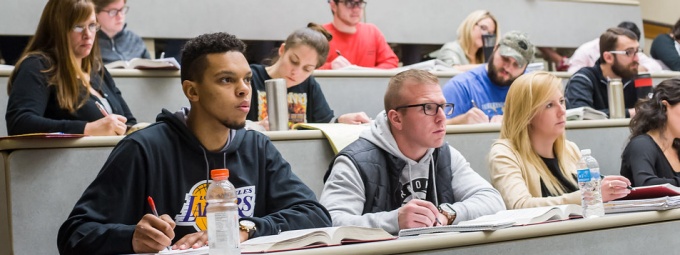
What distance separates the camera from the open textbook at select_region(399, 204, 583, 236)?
1.84 meters

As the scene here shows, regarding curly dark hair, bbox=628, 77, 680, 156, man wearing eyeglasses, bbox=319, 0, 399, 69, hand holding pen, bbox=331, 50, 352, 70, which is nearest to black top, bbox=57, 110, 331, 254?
curly dark hair, bbox=628, 77, 680, 156

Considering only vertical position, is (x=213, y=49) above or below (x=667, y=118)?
above

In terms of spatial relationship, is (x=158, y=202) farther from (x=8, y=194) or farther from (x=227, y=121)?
(x=8, y=194)

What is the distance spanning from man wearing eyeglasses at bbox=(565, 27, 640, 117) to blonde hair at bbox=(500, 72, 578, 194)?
3.94ft

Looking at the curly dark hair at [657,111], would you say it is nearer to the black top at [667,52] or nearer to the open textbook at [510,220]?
the open textbook at [510,220]

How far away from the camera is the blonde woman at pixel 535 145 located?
2918 mm

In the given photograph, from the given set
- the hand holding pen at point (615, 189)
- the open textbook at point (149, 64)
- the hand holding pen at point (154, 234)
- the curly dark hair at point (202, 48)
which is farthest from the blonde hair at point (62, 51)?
the hand holding pen at point (615, 189)

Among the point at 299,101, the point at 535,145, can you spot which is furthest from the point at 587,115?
the point at 299,101

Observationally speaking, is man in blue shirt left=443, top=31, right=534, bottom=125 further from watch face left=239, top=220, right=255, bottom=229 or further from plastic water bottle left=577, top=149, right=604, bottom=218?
watch face left=239, top=220, right=255, bottom=229

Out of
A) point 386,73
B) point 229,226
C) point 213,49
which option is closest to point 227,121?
point 213,49

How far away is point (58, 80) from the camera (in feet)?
9.09

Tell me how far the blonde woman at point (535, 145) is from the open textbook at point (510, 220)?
2.32ft

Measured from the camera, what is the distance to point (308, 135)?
2854 mm

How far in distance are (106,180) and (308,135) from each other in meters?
0.96
